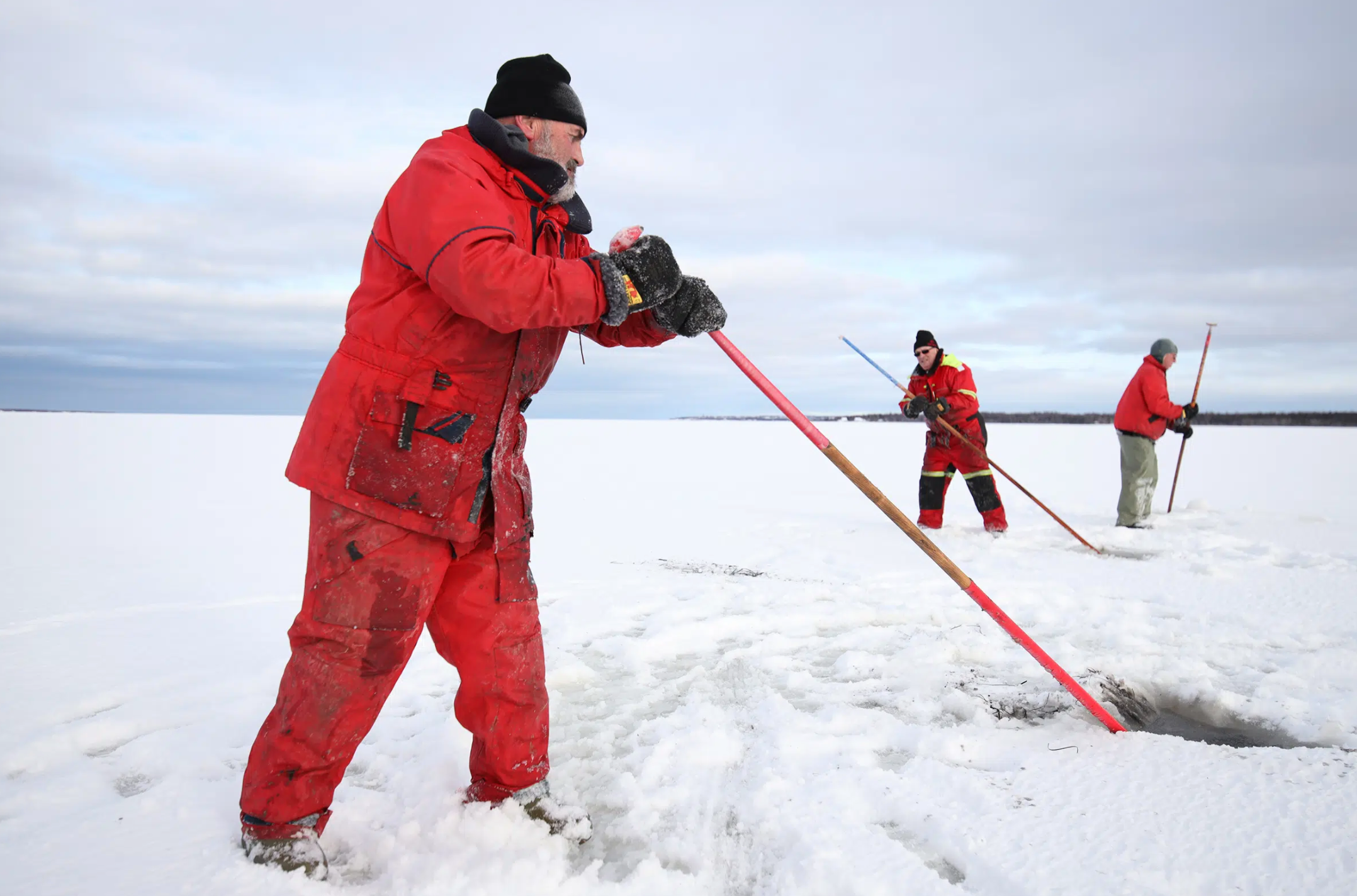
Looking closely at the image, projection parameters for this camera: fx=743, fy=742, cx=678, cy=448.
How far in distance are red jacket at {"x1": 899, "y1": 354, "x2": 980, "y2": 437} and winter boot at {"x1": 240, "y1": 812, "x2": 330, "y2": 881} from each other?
5864 mm

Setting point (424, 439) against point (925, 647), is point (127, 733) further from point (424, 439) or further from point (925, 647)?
point (925, 647)

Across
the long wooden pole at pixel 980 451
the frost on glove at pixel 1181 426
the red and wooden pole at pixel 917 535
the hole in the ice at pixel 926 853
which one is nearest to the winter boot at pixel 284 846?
the hole in the ice at pixel 926 853

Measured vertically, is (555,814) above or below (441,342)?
below

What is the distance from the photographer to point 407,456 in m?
1.63

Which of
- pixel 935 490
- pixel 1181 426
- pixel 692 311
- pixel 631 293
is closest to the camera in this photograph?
pixel 631 293

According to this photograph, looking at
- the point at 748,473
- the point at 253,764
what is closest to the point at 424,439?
the point at 253,764

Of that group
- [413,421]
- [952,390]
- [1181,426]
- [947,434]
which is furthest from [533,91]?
[1181,426]

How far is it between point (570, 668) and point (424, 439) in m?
1.59

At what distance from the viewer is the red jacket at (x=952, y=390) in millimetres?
6613

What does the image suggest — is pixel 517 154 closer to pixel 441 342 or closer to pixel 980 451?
pixel 441 342

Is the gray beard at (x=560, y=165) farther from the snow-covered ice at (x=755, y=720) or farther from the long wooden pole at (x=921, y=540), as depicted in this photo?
the snow-covered ice at (x=755, y=720)

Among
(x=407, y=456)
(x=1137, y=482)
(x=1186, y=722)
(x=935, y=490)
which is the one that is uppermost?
(x=407, y=456)

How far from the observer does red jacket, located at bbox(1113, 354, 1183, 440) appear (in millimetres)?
6562

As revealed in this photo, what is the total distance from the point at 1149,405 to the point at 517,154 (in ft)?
22.0
